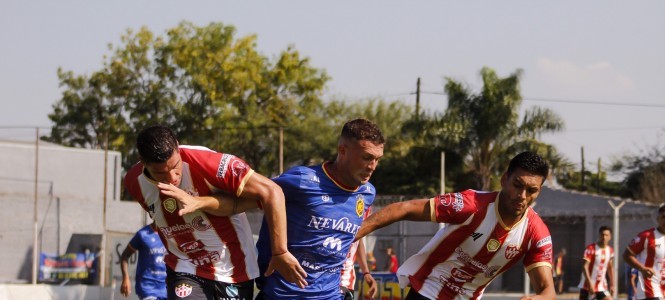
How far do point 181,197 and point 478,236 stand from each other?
232 centimetres

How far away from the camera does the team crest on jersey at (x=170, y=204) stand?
7.09 metres

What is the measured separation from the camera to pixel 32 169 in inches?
1880

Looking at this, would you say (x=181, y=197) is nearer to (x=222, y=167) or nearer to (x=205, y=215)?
(x=222, y=167)

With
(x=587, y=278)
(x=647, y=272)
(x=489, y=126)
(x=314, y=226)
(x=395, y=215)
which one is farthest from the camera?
(x=489, y=126)

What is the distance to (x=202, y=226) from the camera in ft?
23.5

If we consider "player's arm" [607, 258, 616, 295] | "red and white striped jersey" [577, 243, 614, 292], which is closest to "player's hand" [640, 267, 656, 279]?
"player's arm" [607, 258, 616, 295]

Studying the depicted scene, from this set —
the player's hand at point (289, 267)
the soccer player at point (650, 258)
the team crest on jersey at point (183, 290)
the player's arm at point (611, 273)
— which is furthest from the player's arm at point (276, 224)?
the player's arm at point (611, 273)

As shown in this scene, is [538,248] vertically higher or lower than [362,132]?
lower

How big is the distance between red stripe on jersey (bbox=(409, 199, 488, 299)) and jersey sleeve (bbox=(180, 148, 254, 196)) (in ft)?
5.72

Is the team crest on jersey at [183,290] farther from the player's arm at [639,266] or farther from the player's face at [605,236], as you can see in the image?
the player's face at [605,236]

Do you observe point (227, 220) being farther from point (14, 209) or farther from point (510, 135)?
point (14, 209)

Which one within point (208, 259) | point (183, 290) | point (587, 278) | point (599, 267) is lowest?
point (587, 278)

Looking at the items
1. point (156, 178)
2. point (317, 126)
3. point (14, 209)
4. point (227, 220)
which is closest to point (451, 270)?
point (227, 220)

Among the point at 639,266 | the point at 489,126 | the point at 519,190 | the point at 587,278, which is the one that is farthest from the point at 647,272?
the point at 489,126
